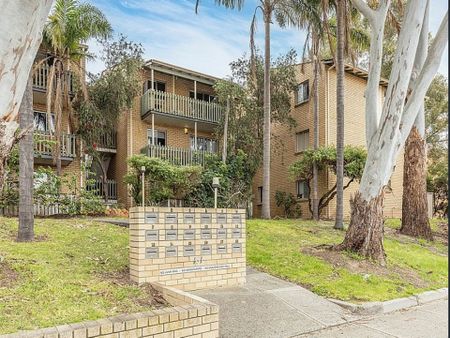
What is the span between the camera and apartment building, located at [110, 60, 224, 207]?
62.0ft

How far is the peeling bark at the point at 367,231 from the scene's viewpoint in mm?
9445

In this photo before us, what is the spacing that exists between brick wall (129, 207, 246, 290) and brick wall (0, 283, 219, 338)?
1.33 m

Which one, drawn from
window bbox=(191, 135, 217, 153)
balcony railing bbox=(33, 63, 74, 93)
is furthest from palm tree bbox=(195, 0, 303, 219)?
balcony railing bbox=(33, 63, 74, 93)

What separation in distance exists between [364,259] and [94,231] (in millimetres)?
6473

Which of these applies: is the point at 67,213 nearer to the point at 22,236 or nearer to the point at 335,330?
the point at 22,236

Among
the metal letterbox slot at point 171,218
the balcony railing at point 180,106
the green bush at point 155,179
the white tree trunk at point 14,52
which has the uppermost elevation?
the balcony railing at point 180,106

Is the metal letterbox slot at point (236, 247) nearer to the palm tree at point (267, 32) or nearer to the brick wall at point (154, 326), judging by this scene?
the brick wall at point (154, 326)

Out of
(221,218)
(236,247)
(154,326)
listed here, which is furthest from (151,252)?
(154,326)

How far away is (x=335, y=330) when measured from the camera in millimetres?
5688

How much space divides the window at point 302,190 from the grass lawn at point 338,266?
732cm

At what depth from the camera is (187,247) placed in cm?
687

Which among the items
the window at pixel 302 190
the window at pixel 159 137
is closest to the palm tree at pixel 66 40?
the window at pixel 159 137

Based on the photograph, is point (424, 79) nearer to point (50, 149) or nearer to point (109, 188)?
point (50, 149)

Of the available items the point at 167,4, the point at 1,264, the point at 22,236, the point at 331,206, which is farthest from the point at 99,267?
the point at 331,206
